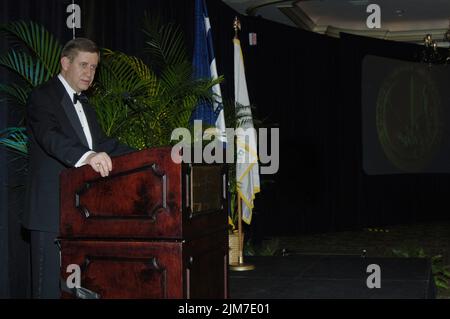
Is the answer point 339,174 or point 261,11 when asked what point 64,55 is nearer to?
point 261,11

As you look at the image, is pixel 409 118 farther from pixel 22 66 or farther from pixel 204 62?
pixel 22 66

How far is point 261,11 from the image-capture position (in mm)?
9508

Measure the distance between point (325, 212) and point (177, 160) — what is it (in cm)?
831

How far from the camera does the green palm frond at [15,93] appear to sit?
367 cm

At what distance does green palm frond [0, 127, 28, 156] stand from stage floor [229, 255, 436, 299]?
1.43 m

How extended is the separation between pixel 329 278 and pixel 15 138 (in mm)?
2083

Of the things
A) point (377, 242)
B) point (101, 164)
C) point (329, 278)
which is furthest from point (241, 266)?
point (377, 242)

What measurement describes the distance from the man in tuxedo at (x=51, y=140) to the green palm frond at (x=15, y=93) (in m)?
1.18

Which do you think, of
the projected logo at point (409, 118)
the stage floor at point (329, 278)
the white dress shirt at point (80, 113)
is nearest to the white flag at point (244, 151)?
the stage floor at point (329, 278)

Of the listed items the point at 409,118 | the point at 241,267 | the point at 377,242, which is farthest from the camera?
the point at 409,118

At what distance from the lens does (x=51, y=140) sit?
2.31 metres

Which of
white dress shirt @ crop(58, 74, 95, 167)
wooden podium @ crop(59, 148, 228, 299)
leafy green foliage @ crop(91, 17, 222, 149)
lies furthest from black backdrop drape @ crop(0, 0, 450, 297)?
wooden podium @ crop(59, 148, 228, 299)

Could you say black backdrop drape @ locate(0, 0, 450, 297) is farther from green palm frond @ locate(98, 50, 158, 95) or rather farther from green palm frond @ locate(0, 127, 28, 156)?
green palm frond @ locate(0, 127, 28, 156)
